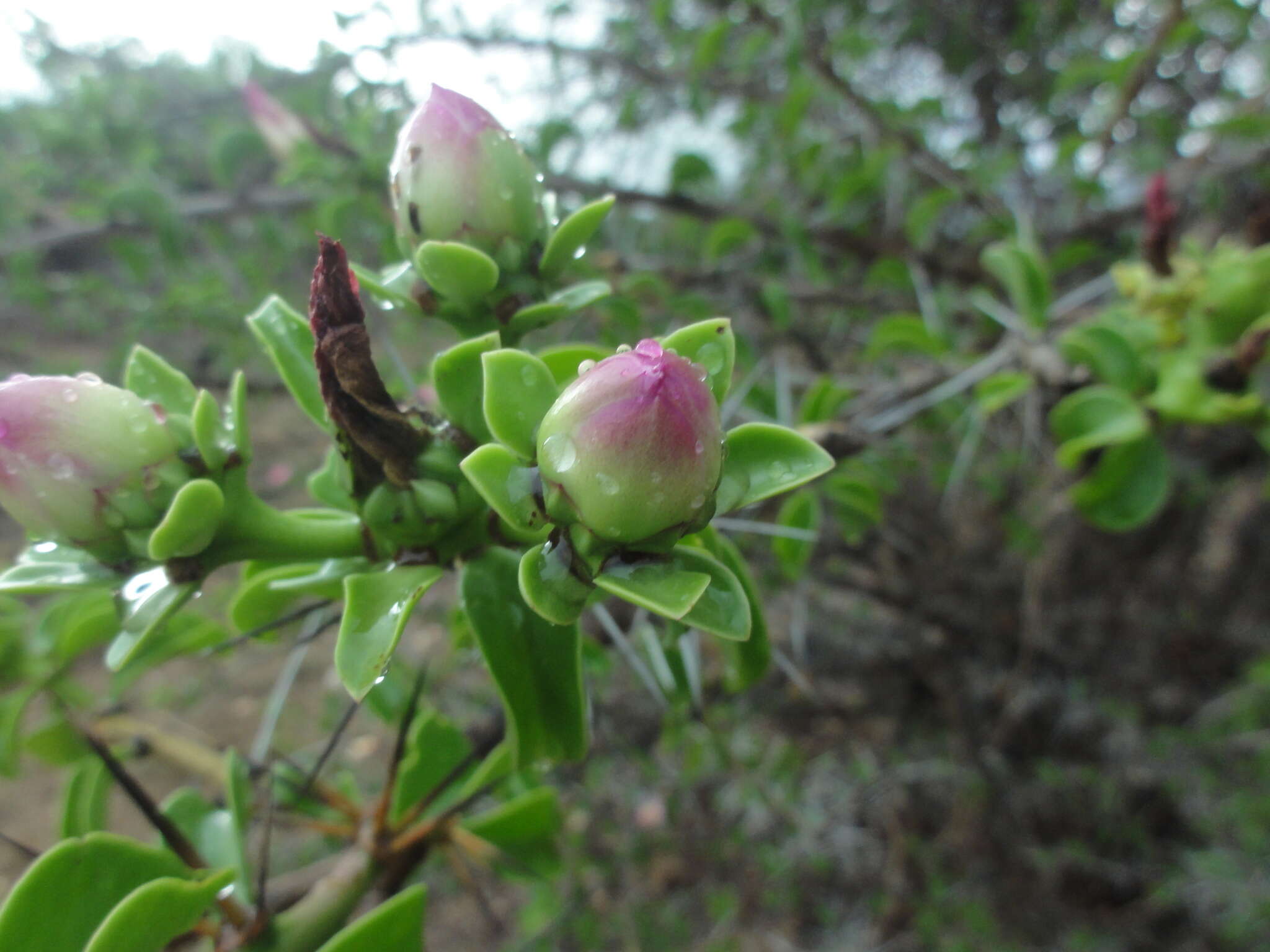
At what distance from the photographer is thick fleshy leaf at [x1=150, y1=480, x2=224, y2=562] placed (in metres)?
0.43

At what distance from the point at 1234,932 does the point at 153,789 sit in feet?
10.4

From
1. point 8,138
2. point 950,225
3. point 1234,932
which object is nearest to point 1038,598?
point 1234,932

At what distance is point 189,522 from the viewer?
1.45ft

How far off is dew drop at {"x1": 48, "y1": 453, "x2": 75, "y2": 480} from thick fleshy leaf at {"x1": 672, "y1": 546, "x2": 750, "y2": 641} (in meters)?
0.33

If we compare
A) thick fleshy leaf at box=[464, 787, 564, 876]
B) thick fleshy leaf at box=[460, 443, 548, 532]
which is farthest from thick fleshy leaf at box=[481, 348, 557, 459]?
thick fleshy leaf at box=[464, 787, 564, 876]

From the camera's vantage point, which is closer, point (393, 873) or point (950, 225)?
point (393, 873)

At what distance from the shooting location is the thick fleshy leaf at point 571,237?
0.53 meters

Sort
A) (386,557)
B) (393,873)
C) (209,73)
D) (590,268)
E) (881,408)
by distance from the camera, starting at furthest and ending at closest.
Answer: (209,73) → (590,268) → (881,408) → (393,873) → (386,557)

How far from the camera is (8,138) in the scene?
2.56 m

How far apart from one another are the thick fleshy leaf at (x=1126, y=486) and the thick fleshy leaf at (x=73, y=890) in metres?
0.98

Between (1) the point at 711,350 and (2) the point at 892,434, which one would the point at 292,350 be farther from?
(2) the point at 892,434

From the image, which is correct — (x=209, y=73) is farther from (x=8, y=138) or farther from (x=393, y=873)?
(x=393, y=873)

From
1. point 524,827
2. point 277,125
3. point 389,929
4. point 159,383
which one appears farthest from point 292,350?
point 277,125

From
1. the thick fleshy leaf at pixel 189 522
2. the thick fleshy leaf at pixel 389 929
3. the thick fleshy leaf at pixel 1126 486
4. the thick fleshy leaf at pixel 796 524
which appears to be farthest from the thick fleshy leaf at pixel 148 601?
the thick fleshy leaf at pixel 1126 486
